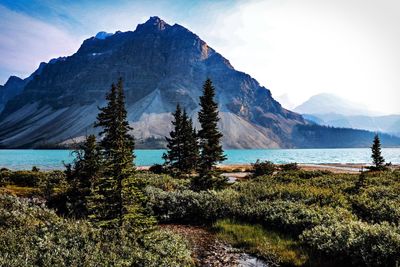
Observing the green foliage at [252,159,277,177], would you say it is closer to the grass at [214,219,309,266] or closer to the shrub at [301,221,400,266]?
the grass at [214,219,309,266]

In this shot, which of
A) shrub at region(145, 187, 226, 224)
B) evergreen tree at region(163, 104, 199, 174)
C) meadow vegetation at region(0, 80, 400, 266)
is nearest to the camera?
meadow vegetation at region(0, 80, 400, 266)

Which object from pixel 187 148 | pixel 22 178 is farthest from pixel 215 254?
pixel 187 148

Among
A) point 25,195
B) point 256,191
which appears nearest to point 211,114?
point 256,191

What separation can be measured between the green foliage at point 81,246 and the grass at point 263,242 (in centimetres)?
333

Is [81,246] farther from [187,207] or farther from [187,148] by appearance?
[187,148]

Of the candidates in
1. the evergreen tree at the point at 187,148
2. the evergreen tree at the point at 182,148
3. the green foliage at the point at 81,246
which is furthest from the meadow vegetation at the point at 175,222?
the evergreen tree at the point at 187,148

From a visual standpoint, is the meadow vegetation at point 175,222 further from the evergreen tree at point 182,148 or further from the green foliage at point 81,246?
the evergreen tree at point 182,148

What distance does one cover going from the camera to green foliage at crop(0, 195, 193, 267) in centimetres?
1011

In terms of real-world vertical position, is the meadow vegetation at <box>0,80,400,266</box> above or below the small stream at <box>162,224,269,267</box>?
above

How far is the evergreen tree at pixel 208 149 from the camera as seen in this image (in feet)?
110

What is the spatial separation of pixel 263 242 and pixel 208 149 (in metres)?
19.3

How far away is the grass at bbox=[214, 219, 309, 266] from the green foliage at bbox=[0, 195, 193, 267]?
3333 mm

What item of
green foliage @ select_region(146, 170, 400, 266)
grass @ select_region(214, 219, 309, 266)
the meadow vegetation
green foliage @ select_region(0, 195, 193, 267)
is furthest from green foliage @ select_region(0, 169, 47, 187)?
grass @ select_region(214, 219, 309, 266)

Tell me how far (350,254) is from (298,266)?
79.4 inches
